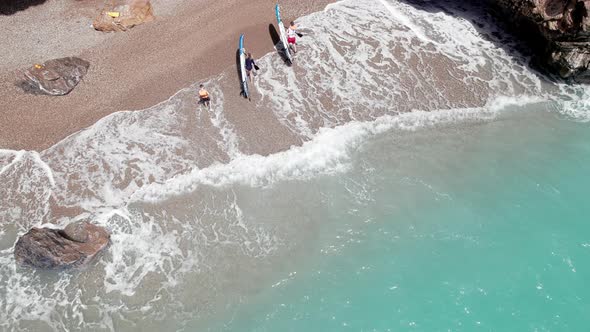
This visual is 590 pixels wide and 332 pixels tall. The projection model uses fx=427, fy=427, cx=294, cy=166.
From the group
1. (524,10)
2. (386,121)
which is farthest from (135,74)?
(524,10)

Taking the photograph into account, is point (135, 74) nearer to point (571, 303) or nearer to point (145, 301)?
point (145, 301)

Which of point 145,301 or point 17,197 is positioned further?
point 17,197

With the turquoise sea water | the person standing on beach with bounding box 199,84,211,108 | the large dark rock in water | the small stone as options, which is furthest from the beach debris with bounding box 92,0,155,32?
the turquoise sea water

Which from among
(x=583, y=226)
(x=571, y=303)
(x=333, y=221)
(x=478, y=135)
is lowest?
(x=571, y=303)

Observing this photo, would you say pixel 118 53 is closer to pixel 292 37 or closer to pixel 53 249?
pixel 292 37

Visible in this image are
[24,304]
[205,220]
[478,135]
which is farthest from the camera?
[478,135]

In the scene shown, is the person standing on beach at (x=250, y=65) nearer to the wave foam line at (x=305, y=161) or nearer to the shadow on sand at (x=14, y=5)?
the wave foam line at (x=305, y=161)
